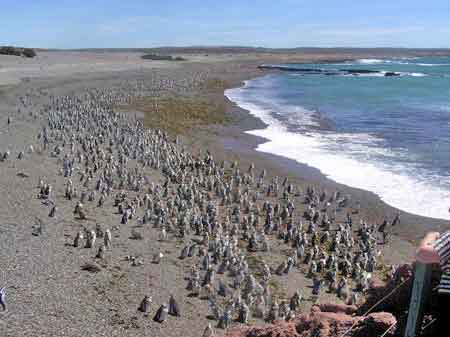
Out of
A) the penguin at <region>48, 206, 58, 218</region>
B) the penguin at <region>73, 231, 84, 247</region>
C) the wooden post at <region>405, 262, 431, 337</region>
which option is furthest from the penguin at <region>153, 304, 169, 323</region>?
the penguin at <region>48, 206, 58, 218</region>

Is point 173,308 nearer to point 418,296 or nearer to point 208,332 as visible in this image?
point 208,332

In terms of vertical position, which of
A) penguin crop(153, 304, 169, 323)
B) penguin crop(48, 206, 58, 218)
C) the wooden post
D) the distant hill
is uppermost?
the distant hill

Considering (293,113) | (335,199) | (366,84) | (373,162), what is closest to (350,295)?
(335,199)

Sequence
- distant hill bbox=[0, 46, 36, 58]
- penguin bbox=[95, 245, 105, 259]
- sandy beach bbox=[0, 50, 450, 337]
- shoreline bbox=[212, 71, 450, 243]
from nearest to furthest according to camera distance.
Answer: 1. sandy beach bbox=[0, 50, 450, 337]
2. penguin bbox=[95, 245, 105, 259]
3. shoreline bbox=[212, 71, 450, 243]
4. distant hill bbox=[0, 46, 36, 58]

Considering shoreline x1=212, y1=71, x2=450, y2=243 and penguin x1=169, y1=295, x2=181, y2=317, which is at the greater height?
shoreline x1=212, y1=71, x2=450, y2=243

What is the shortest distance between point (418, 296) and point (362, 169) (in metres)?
21.0

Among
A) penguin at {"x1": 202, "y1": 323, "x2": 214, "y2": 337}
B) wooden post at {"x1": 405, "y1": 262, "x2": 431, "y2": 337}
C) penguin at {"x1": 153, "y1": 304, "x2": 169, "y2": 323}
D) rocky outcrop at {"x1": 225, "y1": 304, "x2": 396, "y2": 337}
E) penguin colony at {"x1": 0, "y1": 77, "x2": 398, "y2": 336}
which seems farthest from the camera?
penguin colony at {"x1": 0, "y1": 77, "x2": 398, "y2": 336}

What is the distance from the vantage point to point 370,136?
3691 centimetres

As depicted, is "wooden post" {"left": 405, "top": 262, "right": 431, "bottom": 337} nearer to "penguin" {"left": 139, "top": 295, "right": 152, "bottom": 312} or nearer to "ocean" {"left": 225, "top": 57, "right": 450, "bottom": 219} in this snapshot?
"penguin" {"left": 139, "top": 295, "right": 152, "bottom": 312}

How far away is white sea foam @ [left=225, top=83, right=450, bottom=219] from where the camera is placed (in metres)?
22.3

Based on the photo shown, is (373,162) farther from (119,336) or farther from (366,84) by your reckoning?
(366,84)

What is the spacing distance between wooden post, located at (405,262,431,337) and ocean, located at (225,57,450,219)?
14.2 m

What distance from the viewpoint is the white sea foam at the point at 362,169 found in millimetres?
22281

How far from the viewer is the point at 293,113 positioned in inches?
1924
